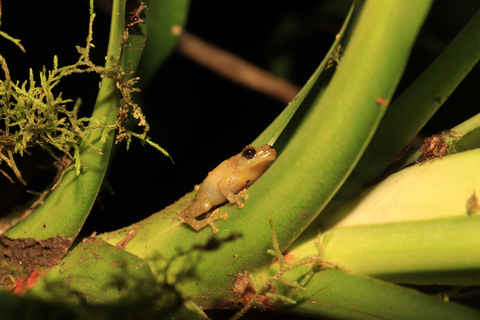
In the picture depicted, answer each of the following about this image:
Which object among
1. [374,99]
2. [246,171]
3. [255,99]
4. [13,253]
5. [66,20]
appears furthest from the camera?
[255,99]

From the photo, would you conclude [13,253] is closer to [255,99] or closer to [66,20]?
[66,20]

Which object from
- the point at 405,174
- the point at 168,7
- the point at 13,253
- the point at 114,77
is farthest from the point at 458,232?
the point at 13,253

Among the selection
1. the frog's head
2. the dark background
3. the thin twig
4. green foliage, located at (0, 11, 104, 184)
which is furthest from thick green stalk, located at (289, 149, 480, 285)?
the dark background

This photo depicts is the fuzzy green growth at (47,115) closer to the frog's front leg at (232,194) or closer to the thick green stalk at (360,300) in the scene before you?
the frog's front leg at (232,194)

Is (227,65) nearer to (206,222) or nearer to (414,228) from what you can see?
(206,222)

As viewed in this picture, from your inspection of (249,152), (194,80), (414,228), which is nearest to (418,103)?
(414,228)

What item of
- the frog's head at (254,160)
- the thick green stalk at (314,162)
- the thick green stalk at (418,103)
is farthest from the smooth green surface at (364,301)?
the frog's head at (254,160)

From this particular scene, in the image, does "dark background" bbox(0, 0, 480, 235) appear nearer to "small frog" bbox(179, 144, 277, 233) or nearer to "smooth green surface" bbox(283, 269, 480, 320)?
"small frog" bbox(179, 144, 277, 233)
